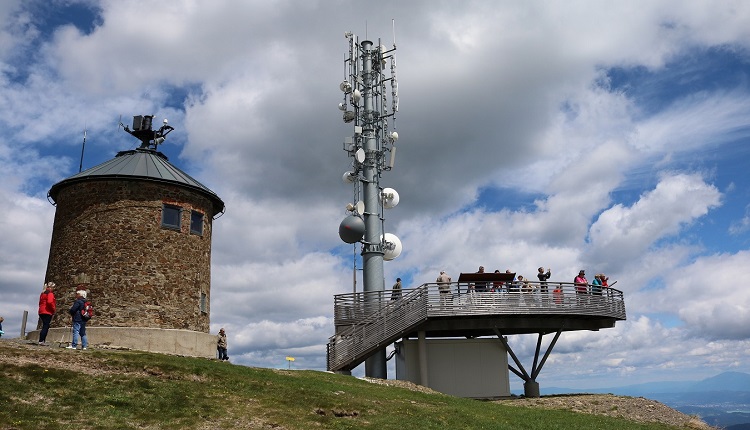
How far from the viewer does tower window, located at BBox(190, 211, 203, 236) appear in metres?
29.5

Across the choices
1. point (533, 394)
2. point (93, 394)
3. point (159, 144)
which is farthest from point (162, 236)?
point (533, 394)

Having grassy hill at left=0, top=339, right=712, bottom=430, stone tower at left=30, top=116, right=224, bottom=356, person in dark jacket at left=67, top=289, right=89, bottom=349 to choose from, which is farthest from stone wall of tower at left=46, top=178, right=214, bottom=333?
grassy hill at left=0, top=339, right=712, bottom=430

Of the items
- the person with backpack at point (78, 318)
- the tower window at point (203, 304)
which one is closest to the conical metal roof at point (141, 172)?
the tower window at point (203, 304)

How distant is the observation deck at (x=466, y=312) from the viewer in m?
29.1

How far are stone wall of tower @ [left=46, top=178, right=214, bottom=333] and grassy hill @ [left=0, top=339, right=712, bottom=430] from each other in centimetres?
565

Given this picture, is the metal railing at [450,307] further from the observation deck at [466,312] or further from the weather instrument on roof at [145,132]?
the weather instrument on roof at [145,132]

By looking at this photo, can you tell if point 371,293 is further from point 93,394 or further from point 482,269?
point 93,394

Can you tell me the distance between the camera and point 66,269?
1086 inches

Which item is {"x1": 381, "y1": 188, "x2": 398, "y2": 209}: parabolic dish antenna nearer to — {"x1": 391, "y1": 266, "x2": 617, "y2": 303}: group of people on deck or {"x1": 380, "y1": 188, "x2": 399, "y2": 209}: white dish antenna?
{"x1": 380, "y1": 188, "x2": 399, "y2": 209}: white dish antenna

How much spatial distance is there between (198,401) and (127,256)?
12.1 m

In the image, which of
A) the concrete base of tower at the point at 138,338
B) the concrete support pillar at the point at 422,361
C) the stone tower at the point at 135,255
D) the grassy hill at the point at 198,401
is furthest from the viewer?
the concrete support pillar at the point at 422,361

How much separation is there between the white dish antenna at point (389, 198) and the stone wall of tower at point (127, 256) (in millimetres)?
11890

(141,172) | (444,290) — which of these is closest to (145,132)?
(141,172)

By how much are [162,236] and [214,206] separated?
4.37m
